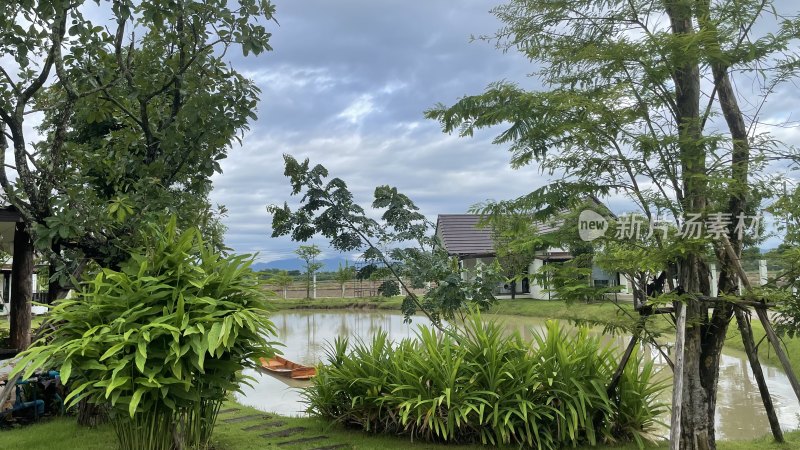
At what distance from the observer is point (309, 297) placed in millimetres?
30078

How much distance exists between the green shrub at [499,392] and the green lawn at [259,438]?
0.48 ft

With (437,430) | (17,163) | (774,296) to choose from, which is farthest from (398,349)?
(17,163)

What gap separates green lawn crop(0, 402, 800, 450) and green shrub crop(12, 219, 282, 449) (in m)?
0.69

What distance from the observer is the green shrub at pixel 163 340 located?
344 cm

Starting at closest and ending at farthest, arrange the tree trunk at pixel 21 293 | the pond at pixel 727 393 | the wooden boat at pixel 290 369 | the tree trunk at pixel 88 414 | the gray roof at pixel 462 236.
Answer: the tree trunk at pixel 88 414, the pond at pixel 727 393, the tree trunk at pixel 21 293, the wooden boat at pixel 290 369, the gray roof at pixel 462 236

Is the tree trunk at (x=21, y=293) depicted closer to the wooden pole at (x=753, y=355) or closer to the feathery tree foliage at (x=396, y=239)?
the feathery tree foliage at (x=396, y=239)

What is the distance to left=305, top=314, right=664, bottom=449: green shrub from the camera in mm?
4449

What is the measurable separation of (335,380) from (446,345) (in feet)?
4.23

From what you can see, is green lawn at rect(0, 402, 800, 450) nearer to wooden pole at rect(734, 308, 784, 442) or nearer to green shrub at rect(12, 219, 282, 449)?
wooden pole at rect(734, 308, 784, 442)

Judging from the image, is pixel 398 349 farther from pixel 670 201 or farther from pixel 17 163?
pixel 17 163

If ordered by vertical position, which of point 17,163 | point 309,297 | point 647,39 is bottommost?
point 309,297

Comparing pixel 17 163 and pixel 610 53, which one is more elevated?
pixel 610 53

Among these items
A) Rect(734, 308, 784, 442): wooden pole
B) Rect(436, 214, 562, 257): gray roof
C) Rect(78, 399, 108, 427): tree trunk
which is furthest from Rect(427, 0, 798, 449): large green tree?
Rect(436, 214, 562, 257): gray roof

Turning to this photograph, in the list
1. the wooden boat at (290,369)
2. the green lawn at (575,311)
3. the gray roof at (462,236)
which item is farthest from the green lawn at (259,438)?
the gray roof at (462,236)
